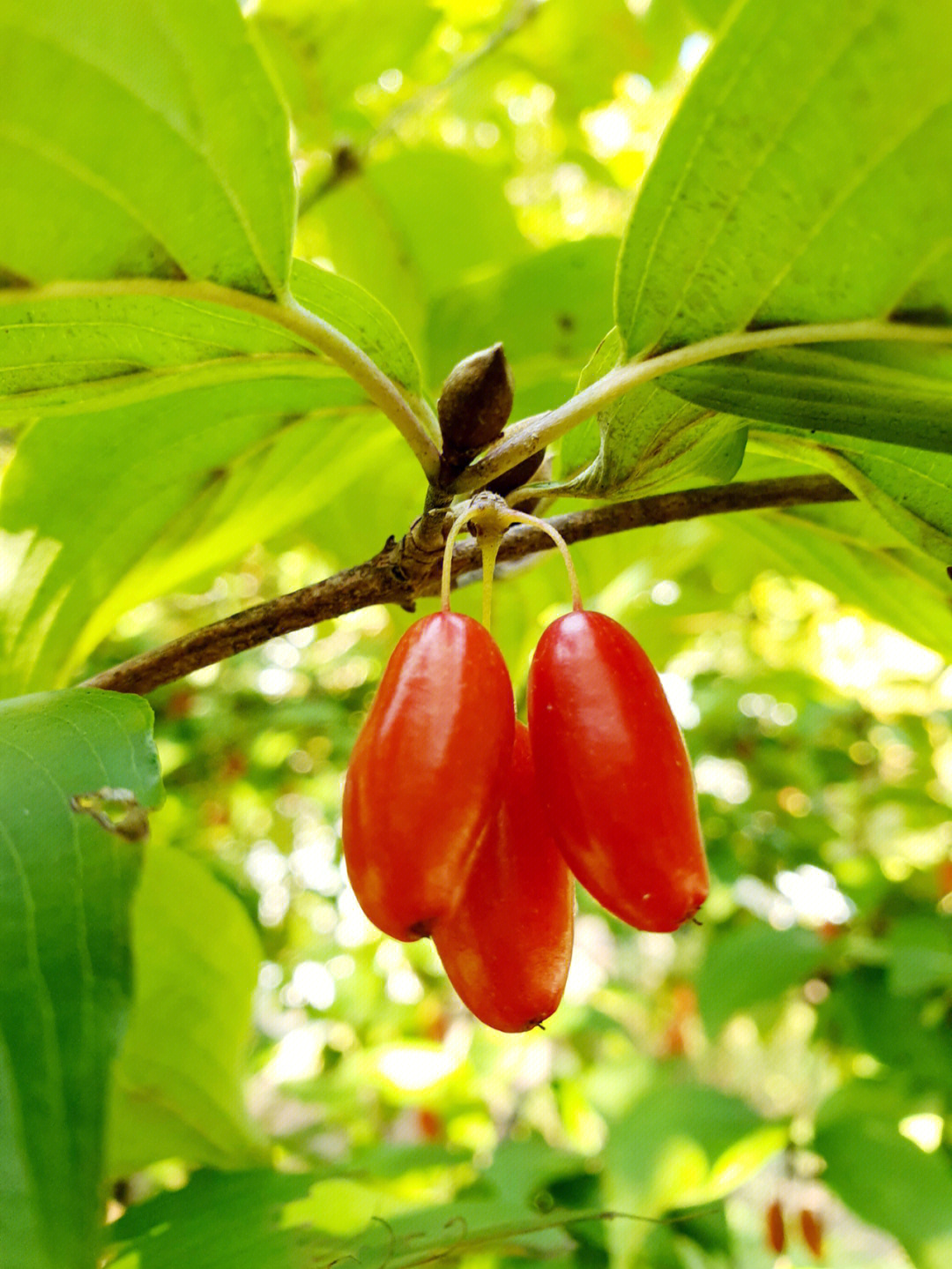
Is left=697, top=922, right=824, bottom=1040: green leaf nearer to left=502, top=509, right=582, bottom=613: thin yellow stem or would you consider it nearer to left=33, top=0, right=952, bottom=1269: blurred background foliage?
left=33, top=0, right=952, bottom=1269: blurred background foliage

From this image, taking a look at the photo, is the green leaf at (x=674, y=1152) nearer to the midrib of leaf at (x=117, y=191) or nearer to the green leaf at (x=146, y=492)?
the green leaf at (x=146, y=492)

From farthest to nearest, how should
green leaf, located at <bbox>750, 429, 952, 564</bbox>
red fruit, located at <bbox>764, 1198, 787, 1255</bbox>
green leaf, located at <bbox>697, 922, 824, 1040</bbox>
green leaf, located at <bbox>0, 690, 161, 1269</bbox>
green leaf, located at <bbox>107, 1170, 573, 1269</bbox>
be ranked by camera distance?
red fruit, located at <bbox>764, 1198, 787, 1255</bbox> → green leaf, located at <bbox>697, 922, 824, 1040</bbox> → green leaf, located at <bbox>107, 1170, 573, 1269</bbox> → green leaf, located at <bbox>750, 429, 952, 564</bbox> → green leaf, located at <bbox>0, 690, 161, 1269</bbox>

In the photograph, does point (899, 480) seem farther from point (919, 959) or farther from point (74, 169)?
point (919, 959)

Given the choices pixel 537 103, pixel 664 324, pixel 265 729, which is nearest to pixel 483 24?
pixel 537 103

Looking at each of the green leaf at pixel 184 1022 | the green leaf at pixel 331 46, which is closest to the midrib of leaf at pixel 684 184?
the green leaf at pixel 184 1022

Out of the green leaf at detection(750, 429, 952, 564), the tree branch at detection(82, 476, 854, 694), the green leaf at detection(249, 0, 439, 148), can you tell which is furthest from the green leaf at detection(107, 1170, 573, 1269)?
the green leaf at detection(249, 0, 439, 148)
